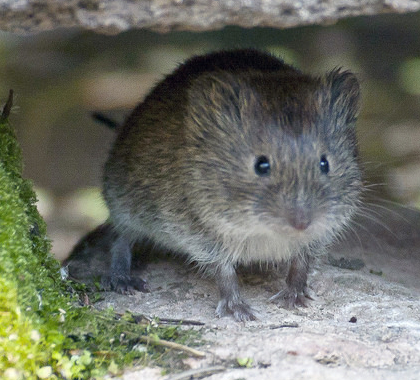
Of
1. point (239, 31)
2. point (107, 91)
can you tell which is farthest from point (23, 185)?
point (239, 31)

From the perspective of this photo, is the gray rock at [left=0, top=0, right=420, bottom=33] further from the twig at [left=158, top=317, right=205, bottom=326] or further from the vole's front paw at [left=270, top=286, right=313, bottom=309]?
the vole's front paw at [left=270, top=286, right=313, bottom=309]

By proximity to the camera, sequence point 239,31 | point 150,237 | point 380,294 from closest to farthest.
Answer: point 380,294 → point 150,237 → point 239,31

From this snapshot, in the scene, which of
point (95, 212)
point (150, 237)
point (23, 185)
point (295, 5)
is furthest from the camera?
point (95, 212)

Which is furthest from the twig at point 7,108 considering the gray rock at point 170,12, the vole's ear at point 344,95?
the vole's ear at point 344,95

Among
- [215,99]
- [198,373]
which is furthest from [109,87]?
[198,373]

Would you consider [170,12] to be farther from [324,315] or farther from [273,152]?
[324,315]

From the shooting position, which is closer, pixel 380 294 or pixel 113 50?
pixel 380 294

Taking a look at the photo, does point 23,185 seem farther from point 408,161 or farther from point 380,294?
point 408,161

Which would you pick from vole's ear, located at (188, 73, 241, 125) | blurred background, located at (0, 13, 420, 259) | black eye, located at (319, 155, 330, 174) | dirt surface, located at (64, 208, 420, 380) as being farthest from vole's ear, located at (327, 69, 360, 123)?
blurred background, located at (0, 13, 420, 259)
